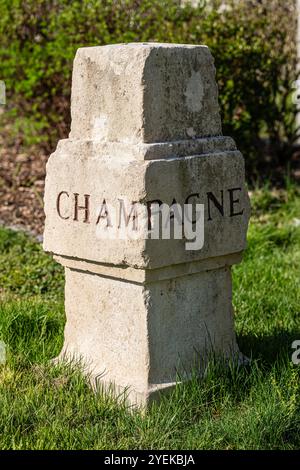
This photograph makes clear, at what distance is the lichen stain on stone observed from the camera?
3.83 meters

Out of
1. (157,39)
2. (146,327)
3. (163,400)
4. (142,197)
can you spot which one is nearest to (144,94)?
(142,197)

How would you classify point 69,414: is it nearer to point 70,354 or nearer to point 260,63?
point 70,354

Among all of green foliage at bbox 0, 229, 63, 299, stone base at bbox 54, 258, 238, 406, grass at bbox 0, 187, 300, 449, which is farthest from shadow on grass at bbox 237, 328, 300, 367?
green foliage at bbox 0, 229, 63, 299

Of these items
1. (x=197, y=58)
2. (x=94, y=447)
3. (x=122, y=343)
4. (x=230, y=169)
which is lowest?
(x=94, y=447)

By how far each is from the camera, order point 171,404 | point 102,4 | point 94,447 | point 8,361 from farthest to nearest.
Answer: point 102,4 → point 8,361 → point 171,404 → point 94,447

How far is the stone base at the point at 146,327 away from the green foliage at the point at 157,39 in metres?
3.44

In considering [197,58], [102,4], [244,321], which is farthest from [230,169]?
[102,4]

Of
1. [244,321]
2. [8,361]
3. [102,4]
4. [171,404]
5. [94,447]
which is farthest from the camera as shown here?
[102,4]

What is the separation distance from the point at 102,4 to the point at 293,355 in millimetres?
3884

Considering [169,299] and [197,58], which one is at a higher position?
[197,58]

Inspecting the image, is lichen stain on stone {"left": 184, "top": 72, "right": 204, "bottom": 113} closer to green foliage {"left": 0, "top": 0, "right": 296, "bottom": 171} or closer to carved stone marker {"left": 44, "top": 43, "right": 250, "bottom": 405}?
carved stone marker {"left": 44, "top": 43, "right": 250, "bottom": 405}

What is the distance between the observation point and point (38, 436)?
357 centimetres

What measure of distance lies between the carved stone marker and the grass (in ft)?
0.41

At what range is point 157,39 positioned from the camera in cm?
708
